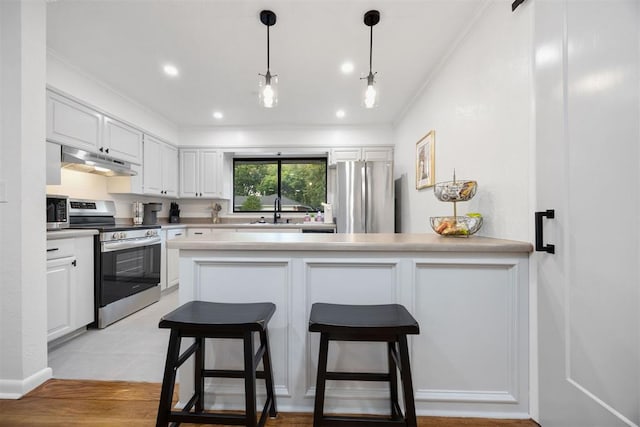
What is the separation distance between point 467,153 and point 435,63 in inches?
41.5

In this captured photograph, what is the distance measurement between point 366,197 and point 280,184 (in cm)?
186

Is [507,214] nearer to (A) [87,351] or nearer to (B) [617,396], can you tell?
(B) [617,396]

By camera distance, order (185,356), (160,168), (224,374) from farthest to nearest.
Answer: (160,168) < (224,374) < (185,356)

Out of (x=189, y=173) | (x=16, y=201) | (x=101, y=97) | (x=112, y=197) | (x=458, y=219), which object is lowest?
(x=458, y=219)

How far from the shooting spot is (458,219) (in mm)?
1609

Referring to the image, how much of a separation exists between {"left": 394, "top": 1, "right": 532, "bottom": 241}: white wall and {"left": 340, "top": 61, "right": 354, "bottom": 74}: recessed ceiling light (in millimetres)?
804

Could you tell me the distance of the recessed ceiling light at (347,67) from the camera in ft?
8.24

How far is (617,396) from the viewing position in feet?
3.18

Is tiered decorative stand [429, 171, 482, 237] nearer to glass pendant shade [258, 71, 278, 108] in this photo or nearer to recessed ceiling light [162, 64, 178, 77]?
glass pendant shade [258, 71, 278, 108]

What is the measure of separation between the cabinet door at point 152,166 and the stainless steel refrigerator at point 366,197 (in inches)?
98.7

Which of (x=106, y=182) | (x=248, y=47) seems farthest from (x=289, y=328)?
(x=106, y=182)

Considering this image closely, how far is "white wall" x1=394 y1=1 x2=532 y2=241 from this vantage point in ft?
4.76

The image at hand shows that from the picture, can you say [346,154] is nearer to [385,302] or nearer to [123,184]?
[123,184]

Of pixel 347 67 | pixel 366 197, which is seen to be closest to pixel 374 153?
pixel 366 197
